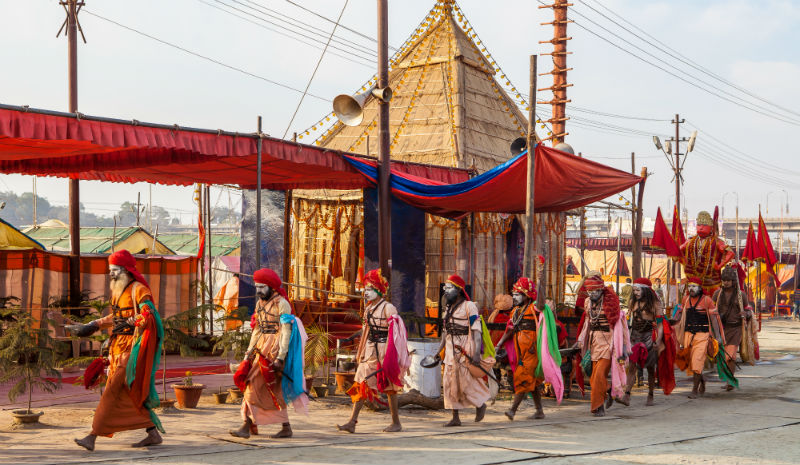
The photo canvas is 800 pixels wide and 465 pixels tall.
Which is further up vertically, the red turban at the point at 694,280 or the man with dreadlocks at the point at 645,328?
the red turban at the point at 694,280

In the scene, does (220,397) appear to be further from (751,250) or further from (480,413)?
(751,250)

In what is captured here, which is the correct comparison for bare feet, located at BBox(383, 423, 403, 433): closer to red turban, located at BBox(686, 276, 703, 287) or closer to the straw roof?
red turban, located at BBox(686, 276, 703, 287)

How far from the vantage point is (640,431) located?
895cm

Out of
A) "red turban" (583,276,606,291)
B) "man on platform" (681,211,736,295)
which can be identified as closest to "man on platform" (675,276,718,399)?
"man on platform" (681,211,736,295)

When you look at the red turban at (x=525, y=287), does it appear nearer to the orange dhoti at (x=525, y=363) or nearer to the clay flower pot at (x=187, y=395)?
the orange dhoti at (x=525, y=363)

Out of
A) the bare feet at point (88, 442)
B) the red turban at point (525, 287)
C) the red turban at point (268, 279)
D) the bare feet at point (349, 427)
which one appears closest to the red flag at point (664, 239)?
the red turban at point (525, 287)

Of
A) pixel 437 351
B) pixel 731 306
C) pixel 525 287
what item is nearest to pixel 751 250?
pixel 731 306

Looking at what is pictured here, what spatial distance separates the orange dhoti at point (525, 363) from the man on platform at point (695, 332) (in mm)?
3421

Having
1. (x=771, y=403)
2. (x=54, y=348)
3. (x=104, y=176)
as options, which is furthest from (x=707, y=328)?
(x=104, y=176)

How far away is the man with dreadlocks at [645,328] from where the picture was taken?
38.1 ft

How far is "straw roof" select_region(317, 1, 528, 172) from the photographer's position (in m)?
18.1

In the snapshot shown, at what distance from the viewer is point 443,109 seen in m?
18.4

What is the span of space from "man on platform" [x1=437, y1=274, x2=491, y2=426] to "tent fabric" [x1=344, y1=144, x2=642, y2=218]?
9.23 feet

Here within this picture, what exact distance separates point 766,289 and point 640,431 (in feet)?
127
